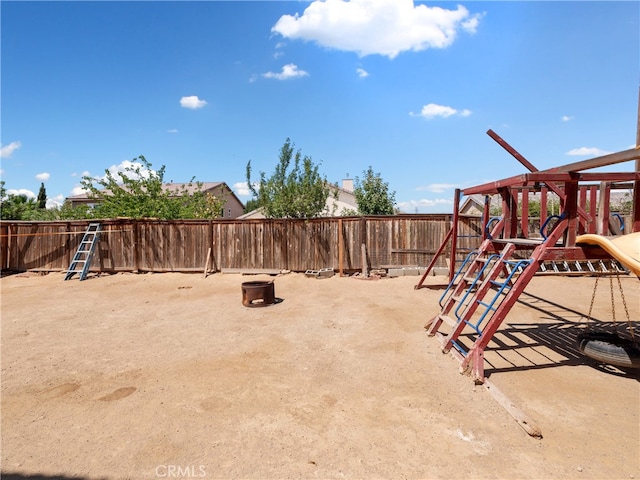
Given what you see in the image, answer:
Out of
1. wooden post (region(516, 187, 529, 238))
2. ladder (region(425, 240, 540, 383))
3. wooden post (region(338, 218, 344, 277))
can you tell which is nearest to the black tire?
ladder (region(425, 240, 540, 383))

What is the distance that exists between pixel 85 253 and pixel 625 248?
14.9m

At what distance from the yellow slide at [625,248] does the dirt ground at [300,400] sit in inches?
59.6

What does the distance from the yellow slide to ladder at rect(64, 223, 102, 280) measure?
13863 millimetres

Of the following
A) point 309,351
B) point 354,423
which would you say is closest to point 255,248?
point 309,351

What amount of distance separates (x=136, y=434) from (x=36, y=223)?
45.6 ft

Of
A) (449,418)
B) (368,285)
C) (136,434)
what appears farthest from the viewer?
(368,285)

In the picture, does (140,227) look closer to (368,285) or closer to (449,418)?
(368,285)

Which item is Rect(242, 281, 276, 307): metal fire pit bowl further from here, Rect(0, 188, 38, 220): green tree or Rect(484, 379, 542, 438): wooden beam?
Rect(0, 188, 38, 220): green tree

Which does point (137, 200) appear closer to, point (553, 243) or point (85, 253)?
point (85, 253)

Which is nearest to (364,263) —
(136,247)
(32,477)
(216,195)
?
(136,247)

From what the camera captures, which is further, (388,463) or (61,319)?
(61,319)

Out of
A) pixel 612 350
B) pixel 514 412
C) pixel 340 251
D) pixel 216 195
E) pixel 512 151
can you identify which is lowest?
pixel 514 412

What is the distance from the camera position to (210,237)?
1252cm

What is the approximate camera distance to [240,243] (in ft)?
40.9
